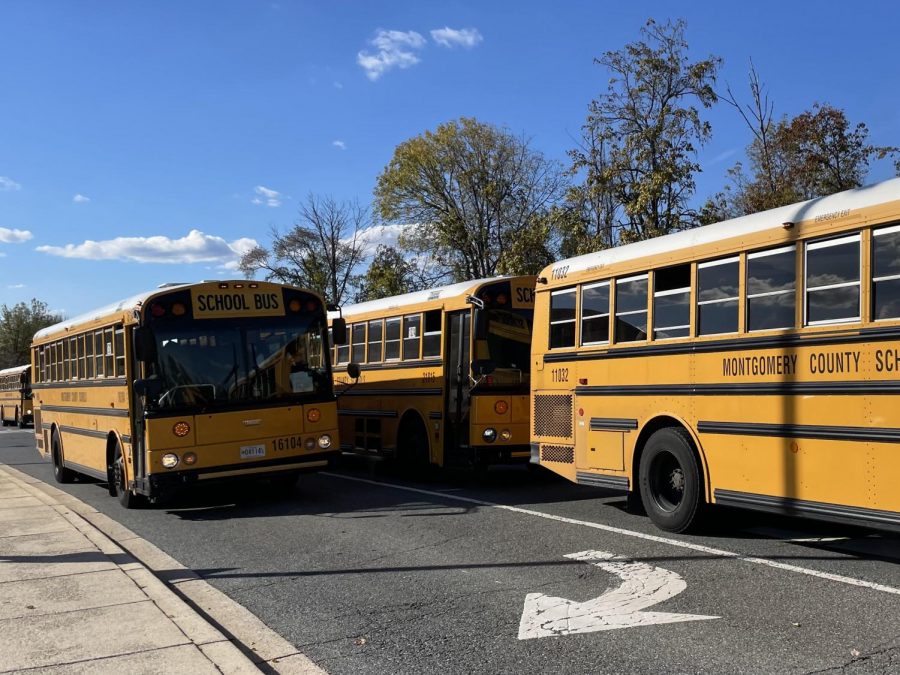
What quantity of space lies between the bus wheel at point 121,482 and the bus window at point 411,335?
4.48 metres

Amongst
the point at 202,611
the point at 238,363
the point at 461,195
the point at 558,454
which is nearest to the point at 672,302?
the point at 558,454

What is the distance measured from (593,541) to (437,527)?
1799 millimetres

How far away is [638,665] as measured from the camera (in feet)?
15.5

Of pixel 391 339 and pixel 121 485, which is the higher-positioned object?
pixel 391 339

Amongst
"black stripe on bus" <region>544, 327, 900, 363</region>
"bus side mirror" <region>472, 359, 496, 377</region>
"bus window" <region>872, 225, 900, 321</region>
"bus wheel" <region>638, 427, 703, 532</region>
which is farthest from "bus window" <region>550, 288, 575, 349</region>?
"bus window" <region>872, 225, 900, 321</region>

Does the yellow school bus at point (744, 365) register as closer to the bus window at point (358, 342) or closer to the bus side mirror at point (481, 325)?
the bus side mirror at point (481, 325)

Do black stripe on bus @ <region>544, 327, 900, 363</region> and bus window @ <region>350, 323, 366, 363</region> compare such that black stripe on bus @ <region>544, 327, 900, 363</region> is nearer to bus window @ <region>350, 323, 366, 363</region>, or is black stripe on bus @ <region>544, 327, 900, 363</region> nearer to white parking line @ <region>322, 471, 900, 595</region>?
white parking line @ <region>322, 471, 900, 595</region>

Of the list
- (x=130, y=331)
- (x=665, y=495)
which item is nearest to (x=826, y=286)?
(x=665, y=495)

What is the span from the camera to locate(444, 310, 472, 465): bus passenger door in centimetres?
1245

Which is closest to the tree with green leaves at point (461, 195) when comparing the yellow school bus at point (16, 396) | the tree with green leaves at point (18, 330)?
the yellow school bus at point (16, 396)

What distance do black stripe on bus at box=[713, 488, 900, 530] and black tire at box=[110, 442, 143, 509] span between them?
7421 mm

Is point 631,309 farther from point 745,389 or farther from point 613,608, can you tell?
point 613,608

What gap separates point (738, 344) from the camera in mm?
7500

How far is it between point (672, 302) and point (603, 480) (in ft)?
7.09
